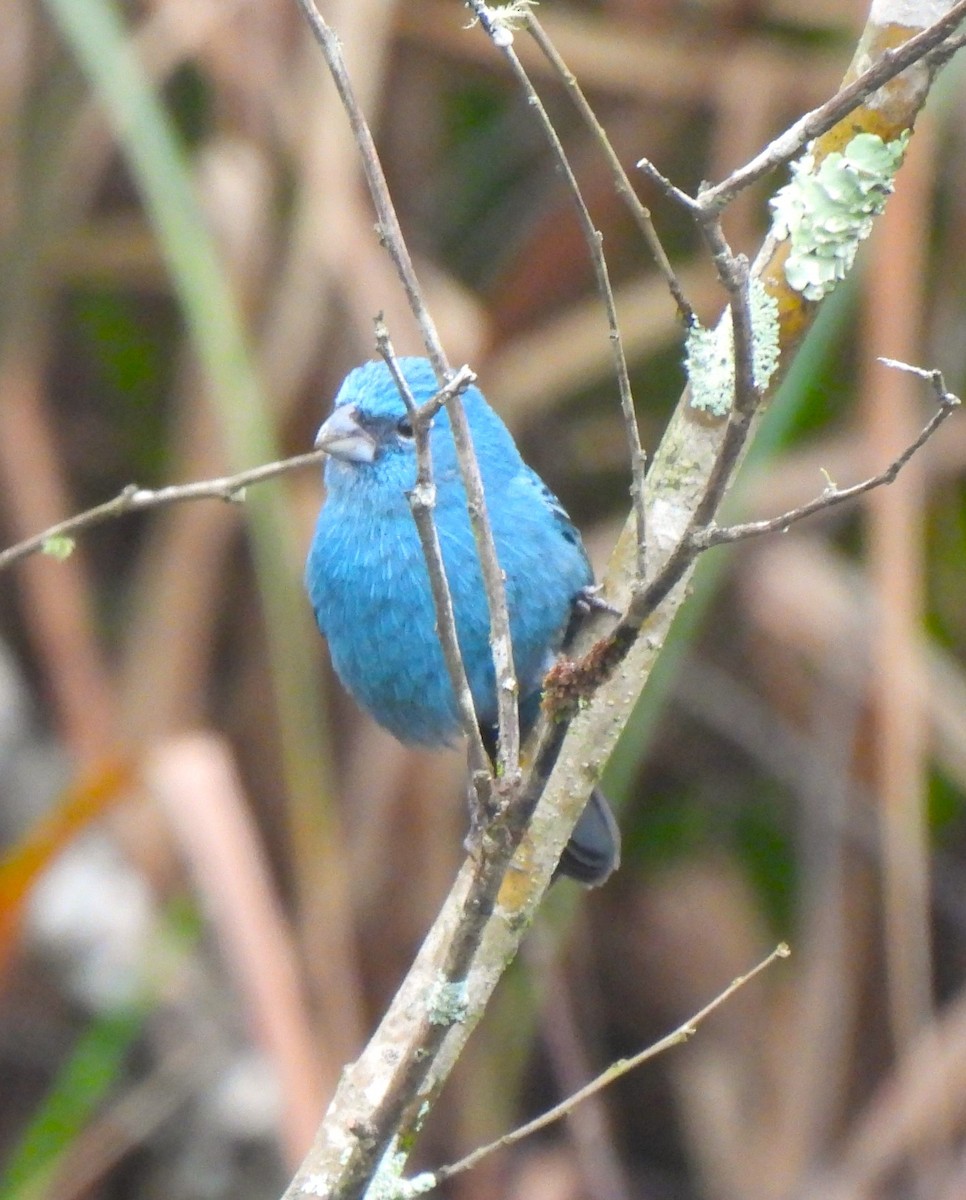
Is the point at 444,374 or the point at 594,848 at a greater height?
the point at 444,374

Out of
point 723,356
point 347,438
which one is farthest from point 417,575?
point 723,356

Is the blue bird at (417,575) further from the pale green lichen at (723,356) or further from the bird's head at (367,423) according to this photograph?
the pale green lichen at (723,356)

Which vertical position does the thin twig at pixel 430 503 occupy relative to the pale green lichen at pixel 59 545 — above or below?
below

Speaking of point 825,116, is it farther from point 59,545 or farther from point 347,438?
point 347,438

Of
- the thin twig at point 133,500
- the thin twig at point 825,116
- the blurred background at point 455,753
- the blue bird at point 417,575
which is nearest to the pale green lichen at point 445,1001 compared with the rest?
the thin twig at point 133,500

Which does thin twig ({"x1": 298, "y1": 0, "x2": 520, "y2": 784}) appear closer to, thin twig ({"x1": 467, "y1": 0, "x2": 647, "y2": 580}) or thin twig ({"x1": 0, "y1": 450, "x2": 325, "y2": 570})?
thin twig ({"x1": 467, "y1": 0, "x2": 647, "y2": 580})

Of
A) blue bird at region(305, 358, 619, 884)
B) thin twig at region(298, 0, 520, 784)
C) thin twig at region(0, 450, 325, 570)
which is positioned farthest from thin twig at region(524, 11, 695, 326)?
blue bird at region(305, 358, 619, 884)
